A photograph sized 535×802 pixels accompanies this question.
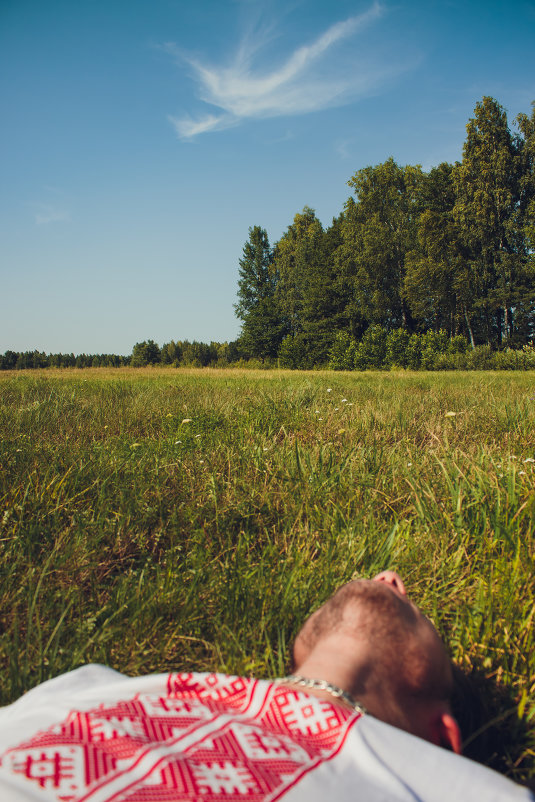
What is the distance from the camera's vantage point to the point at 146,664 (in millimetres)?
1507

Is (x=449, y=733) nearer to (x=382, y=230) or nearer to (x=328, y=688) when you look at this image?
(x=328, y=688)

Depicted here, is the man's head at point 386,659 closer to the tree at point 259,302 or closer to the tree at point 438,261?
the tree at point 438,261

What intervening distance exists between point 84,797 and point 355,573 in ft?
4.10

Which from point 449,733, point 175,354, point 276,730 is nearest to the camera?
point 276,730

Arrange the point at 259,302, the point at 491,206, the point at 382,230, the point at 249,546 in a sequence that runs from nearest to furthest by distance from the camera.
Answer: the point at 249,546 < the point at 491,206 < the point at 382,230 < the point at 259,302

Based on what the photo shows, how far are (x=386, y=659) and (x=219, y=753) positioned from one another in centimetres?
50

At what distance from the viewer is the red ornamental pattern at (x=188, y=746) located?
0.78 metres

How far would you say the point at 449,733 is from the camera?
111 centimetres

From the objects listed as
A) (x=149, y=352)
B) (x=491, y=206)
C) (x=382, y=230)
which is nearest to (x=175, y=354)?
(x=149, y=352)

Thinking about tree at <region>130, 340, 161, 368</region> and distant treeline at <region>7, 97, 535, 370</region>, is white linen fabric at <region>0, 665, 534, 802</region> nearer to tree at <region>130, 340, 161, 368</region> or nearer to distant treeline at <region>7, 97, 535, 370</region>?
distant treeline at <region>7, 97, 535, 370</region>

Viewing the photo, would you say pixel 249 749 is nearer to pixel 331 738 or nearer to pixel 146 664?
pixel 331 738

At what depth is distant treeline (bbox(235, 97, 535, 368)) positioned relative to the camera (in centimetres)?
2934

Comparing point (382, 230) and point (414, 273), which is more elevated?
point (382, 230)

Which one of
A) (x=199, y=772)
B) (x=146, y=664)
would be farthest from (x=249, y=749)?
(x=146, y=664)
